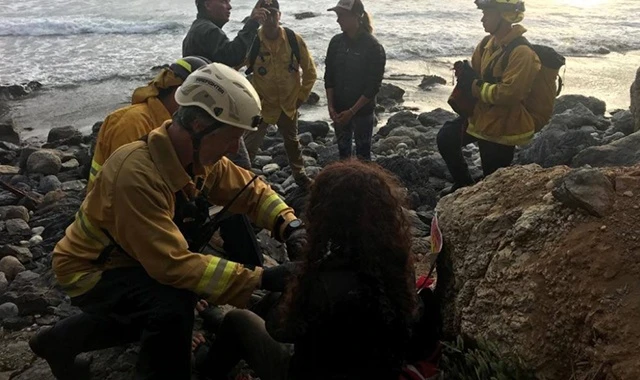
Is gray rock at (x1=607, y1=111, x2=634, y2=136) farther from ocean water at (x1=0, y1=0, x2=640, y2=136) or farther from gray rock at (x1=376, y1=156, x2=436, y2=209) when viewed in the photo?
gray rock at (x1=376, y1=156, x2=436, y2=209)

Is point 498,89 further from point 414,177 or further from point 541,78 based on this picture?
point 414,177

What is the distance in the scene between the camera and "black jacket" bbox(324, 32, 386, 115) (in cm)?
670

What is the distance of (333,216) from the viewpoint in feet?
9.18

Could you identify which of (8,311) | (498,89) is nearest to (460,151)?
(498,89)

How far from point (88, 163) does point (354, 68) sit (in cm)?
339

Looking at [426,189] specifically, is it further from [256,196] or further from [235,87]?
[235,87]

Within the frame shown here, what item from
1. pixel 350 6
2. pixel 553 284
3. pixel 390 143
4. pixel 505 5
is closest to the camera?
pixel 553 284

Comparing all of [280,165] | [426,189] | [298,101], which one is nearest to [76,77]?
[280,165]

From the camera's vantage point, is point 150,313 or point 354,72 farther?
point 354,72

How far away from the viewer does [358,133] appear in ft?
23.6

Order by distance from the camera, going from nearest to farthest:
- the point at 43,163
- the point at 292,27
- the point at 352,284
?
the point at 352,284, the point at 43,163, the point at 292,27

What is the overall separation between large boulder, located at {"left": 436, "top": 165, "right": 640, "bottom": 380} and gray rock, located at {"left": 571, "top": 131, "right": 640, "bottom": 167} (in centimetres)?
268

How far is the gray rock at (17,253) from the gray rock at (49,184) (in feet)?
6.38

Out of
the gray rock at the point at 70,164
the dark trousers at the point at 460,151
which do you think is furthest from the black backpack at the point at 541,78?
the gray rock at the point at 70,164
